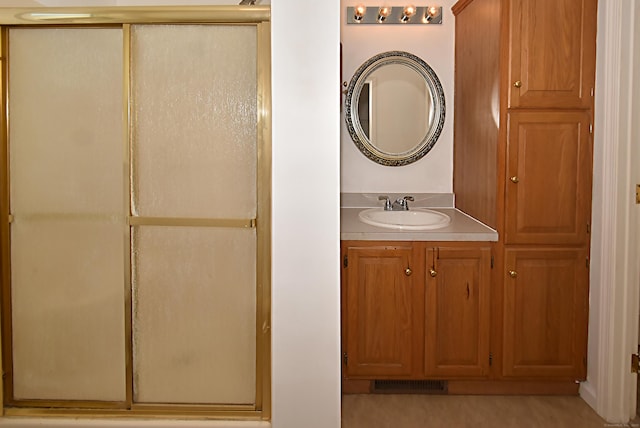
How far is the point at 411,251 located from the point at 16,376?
6.20ft

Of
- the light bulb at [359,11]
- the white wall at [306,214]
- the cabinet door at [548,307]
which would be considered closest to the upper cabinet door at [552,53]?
the cabinet door at [548,307]

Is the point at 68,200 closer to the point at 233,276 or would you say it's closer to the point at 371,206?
the point at 233,276

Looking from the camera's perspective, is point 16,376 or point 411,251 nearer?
point 16,376

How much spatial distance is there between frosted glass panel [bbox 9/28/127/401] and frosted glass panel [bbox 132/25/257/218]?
11cm

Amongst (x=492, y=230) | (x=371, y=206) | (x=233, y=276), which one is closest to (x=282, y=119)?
(x=233, y=276)

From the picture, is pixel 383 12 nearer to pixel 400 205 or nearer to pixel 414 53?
pixel 414 53

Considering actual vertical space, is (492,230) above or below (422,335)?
above

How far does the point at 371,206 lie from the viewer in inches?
145

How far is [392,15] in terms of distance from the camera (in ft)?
11.7

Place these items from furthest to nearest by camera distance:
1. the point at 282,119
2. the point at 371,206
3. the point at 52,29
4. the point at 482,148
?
the point at 371,206 < the point at 482,148 < the point at 52,29 < the point at 282,119

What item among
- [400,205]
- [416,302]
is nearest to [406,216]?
[400,205]

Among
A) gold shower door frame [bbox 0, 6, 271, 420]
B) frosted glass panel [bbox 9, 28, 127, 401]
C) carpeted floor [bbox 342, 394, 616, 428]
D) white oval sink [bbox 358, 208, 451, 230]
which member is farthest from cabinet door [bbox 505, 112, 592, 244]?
frosted glass panel [bbox 9, 28, 127, 401]

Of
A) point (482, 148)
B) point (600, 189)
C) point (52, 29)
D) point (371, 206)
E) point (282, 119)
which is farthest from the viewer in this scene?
point (371, 206)

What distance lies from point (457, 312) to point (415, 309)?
220 mm
